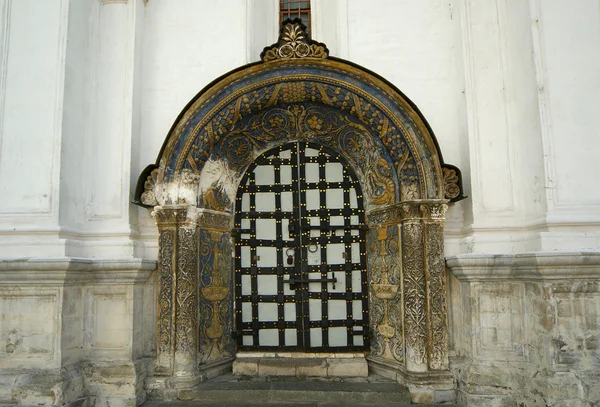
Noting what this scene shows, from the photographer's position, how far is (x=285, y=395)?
17.7ft

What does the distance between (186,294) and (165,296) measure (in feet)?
0.77

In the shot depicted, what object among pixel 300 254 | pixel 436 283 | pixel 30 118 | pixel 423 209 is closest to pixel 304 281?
pixel 300 254

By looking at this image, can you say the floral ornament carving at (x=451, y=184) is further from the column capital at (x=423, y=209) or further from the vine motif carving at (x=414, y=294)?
the vine motif carving at (x=414, y=294)

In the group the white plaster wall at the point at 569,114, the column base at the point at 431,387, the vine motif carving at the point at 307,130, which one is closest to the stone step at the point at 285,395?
the column base at the point at 431,387

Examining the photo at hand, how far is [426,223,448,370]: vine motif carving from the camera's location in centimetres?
529

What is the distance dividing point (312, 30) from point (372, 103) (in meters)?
1.73

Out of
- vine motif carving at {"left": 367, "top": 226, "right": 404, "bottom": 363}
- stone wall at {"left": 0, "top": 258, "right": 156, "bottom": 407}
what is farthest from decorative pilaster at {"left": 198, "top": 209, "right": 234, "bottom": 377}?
vine motif carving at {"left": 367, "top": 226, "right": 404, "bottom": 363}

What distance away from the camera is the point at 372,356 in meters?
5.96

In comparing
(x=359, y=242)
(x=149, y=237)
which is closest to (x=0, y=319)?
(x=149, y=237)

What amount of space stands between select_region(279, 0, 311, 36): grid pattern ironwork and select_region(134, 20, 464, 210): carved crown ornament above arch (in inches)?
48.0

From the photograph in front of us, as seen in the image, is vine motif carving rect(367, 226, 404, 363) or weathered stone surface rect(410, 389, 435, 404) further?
vine motif carving rect(367, 226, 404, 363)

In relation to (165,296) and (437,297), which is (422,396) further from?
(165,296)

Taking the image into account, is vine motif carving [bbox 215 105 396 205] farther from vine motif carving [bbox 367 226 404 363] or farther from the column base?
the column base

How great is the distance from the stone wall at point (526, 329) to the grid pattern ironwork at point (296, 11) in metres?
3.85
